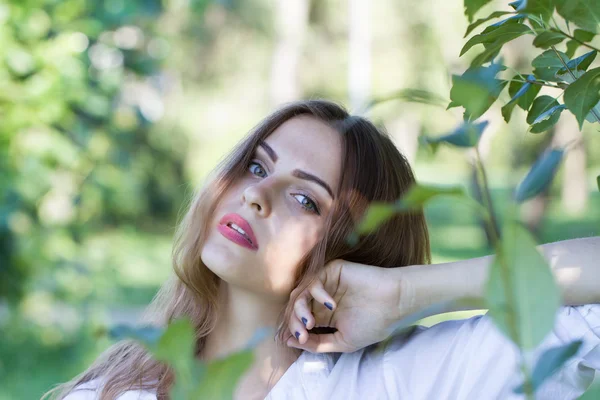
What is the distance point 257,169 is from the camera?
1613 mm

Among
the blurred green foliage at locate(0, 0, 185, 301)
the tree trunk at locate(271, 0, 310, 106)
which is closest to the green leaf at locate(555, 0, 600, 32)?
the blurred green foliage at locate(0, 0, 185, 301)

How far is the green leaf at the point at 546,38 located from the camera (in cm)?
74

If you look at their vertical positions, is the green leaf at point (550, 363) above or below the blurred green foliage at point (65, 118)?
above

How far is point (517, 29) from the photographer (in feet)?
2.60

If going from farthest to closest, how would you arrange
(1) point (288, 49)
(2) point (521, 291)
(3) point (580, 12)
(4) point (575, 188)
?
(4) point (575, 188) < (1) point (288, 49) < (3) point (580, 12) < (2) point (521, 291)

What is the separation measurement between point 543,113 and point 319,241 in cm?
68

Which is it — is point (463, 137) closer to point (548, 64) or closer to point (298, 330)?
point (548, 64)

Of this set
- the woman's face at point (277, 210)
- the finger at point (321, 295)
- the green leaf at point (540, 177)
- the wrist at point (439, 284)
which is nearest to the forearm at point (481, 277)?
the wrist at point (439, 284)

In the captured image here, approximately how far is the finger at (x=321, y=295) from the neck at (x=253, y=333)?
175mm

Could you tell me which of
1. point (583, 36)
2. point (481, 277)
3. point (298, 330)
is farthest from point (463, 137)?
point (298, 330)

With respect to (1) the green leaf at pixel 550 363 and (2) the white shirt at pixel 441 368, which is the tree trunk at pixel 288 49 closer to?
(2) the white shirt at pixel 441 368

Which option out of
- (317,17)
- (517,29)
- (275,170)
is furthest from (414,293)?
(317,17)

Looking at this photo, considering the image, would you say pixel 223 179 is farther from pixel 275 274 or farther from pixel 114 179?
pixel 114 179

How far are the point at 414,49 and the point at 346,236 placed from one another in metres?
15.0
